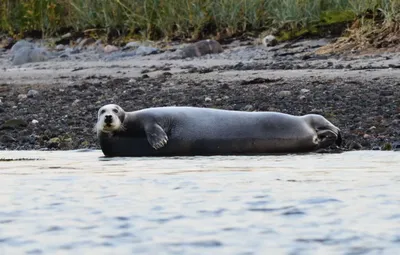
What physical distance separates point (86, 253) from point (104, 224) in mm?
511

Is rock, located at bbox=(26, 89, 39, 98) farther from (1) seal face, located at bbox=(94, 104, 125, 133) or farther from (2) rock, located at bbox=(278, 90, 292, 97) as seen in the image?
(1) seal face, located at bbox=(94, 104, 125, 133)

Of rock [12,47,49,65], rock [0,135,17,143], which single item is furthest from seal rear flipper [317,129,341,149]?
rock [12,47,49,65]

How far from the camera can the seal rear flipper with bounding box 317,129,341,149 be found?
21.9 feet

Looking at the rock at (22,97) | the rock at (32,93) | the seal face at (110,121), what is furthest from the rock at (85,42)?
the seal face at (110,121)

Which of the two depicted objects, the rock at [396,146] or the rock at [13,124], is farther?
the rock at [13,124]

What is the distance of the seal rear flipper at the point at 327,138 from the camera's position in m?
6.66

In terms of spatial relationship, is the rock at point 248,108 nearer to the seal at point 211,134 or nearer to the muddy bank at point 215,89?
the muddy bank at point 215,89

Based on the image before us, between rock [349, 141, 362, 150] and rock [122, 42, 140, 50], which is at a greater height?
rock [349, 141, 362, 150]

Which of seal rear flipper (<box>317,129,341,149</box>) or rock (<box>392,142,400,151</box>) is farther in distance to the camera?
seal rear flipper (<box>317,129,341,149</box>)

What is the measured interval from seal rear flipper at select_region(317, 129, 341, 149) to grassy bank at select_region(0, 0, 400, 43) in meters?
4.83

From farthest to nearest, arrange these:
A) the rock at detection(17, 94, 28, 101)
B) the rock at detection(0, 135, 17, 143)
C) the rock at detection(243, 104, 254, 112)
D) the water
Result: the rock at detection(17, 94, 28, 101), the rock at detection(243, 104, 254, 112), the rock at detection(0, 135, 17, 143), the water

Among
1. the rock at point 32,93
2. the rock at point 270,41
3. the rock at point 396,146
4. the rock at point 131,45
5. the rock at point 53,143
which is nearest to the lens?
the rock at point 396,146

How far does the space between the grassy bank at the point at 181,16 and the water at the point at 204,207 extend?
20.7 feet

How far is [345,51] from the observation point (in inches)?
451
